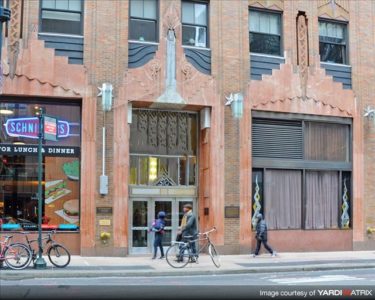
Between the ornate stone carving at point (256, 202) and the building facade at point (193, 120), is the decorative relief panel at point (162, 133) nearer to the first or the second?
the building facade at point (193, 120)

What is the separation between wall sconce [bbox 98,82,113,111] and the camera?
1978 cm

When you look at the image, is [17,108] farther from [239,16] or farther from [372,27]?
[372,27]

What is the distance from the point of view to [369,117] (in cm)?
2370

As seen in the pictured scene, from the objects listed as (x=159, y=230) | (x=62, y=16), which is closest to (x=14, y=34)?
(x=62, y=16)

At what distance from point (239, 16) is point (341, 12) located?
475cm

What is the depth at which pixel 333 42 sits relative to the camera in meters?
24.0

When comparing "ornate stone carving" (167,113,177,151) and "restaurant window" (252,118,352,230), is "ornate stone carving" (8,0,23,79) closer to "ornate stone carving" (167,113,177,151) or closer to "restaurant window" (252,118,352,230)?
"ornate stone carving" (167,113,177,151)

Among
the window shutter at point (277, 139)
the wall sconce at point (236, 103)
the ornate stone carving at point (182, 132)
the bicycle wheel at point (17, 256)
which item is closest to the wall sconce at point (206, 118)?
the wall sconce at point (236, 103)

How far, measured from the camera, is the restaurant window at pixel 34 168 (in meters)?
19.3

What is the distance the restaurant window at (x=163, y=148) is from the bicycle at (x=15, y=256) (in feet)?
19.3

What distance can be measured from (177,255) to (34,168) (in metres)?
5.76

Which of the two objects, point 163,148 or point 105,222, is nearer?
point 105,222

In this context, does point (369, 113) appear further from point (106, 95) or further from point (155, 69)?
point (106, 95)

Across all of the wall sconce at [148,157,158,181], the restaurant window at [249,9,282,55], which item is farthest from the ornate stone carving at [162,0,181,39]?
the wall sconce at [148,157,158,181]
